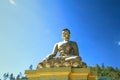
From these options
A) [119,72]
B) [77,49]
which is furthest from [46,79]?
[119,72]

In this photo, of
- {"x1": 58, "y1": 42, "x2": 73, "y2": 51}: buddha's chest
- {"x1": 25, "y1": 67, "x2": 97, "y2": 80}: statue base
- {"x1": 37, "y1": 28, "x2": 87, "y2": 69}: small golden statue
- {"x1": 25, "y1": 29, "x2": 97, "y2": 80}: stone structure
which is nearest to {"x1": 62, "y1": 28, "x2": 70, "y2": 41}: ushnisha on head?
{"x1": 37, "y1": 28, "x2": 87, "y2": 69}: small golden statue

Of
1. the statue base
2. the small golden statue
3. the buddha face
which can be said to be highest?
the buddha face

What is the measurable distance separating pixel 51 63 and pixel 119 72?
33314 mm

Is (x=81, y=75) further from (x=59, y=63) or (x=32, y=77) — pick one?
(x=32, y=77)

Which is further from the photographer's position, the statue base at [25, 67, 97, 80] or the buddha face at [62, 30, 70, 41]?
the buddha face at [62, 30, 70, 41]

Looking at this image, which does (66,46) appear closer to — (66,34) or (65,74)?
(66,34)

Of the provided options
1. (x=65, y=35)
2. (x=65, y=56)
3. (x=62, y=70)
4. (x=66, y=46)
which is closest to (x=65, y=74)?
(x=62, y=70)

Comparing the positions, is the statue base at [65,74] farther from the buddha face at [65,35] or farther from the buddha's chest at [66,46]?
the buddha face at [65,35]

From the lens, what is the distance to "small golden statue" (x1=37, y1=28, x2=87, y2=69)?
18.7ft

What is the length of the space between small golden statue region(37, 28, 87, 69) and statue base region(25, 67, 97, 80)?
0.65 feet

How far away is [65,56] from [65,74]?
642 millimetres

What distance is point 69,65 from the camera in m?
5.69

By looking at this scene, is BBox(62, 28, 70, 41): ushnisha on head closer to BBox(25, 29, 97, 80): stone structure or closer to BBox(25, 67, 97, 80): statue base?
BBox(25, 29, 97, 80): stone structure

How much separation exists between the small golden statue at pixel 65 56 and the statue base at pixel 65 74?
0.20 metres
